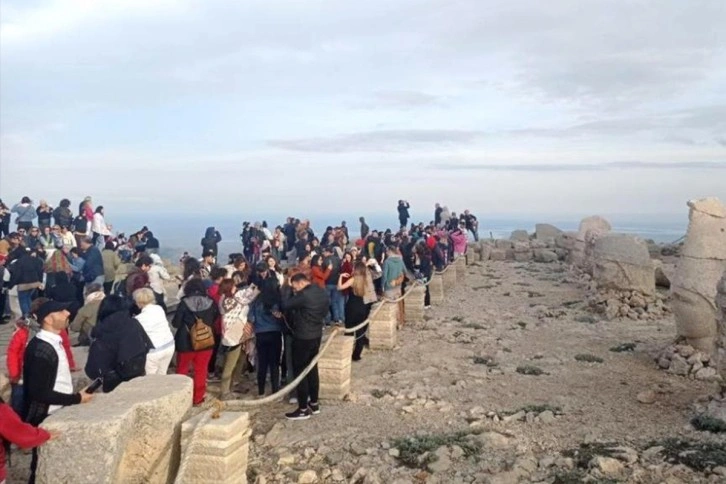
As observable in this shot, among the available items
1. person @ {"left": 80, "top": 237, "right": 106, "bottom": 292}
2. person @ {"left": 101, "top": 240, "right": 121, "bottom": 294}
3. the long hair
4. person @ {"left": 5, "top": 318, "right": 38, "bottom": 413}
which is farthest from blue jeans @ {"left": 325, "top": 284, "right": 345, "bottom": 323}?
person @ {"left": 5, "top": 318, "right": 38, "bottom": 413}

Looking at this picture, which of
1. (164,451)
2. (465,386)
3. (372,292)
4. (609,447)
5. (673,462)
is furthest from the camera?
(372,292)

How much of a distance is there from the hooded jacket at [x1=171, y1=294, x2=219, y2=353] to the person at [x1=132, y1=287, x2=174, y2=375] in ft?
1.36

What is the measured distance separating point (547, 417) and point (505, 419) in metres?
0.46

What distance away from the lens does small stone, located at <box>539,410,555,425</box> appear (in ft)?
21.9

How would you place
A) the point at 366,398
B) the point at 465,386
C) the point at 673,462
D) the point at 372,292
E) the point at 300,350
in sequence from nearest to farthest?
the point at 673,462
the point at 300,350
the point at 366,398
the point at 465,386
the point at 372,292

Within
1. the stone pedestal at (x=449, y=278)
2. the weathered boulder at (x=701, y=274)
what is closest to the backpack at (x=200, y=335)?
the weathered boulder at (x=701, y=274)

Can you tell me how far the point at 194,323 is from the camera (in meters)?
7.03

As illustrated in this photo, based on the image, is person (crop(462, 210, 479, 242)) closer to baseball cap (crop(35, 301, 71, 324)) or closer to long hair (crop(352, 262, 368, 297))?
long hair (crop(352, 262, 368, 297))

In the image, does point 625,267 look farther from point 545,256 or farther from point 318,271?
point 545,256

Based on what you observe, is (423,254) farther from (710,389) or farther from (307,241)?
(710,389)

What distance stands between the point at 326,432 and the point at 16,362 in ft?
10.3

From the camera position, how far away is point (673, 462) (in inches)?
212

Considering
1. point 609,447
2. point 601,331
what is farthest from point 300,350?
point 601,331

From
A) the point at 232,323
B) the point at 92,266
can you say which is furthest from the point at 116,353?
the point at 92,266
